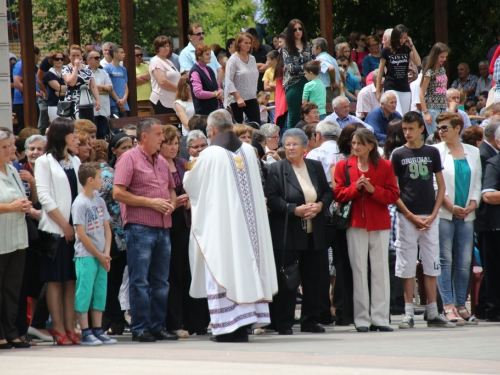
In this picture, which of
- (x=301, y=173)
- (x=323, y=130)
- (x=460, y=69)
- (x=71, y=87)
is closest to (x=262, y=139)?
(x=323, y=130)

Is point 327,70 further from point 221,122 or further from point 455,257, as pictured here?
point 221,122

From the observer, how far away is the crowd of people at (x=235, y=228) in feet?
33.2

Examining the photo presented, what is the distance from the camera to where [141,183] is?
1034 cm

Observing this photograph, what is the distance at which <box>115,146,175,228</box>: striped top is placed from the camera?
404 inches

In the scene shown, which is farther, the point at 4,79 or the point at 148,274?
the point at 4,79

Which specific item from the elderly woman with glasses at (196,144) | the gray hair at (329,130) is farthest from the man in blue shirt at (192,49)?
the elderly woman with glasses at (196,144)

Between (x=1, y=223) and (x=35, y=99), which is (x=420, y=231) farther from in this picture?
(x=35, y=99)

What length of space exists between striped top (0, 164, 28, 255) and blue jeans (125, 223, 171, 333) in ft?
3.58

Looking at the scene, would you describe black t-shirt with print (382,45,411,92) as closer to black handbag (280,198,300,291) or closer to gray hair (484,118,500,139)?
gray hair (484,118,500,139)

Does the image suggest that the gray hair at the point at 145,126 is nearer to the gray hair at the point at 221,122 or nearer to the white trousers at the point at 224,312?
the gray hair at the point at 221,122

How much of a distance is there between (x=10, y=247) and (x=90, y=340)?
1.24m

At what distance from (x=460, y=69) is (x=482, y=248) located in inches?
410

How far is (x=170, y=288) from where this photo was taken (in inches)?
429

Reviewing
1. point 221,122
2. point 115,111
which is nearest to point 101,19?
point 115,111
